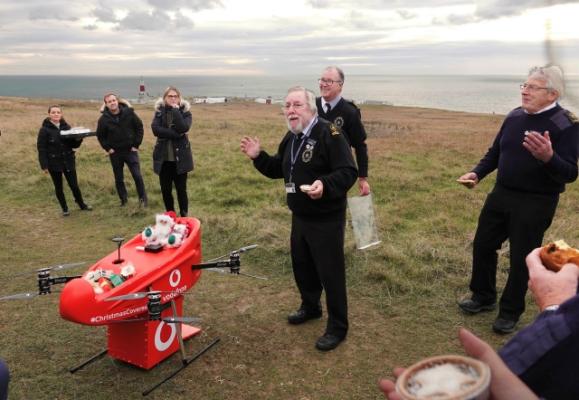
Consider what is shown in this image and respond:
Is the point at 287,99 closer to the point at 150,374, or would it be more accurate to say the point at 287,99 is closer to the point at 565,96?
the point at 150,374

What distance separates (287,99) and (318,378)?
2.35 m

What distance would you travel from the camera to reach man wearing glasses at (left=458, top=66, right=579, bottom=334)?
3984mm

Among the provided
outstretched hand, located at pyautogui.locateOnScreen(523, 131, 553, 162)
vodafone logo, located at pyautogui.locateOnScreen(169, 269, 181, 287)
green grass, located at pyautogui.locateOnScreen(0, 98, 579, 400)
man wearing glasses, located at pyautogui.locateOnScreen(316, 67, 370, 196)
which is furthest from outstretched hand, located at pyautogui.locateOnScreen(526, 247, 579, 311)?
man wearing glasses, located at pyautogui.locateOnScreen(316, 67, 370, 196)

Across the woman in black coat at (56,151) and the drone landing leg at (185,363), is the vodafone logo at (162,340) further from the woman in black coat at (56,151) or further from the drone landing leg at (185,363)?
the woman in black coat at (56,151)

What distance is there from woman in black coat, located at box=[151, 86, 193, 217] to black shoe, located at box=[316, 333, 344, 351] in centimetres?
440

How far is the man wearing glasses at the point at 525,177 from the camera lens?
3984 millimetres

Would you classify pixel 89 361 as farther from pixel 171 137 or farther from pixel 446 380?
pixel 171 137

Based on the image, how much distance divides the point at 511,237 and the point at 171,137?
17.3ft

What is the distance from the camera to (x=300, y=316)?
4867mm

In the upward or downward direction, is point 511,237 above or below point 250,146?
below

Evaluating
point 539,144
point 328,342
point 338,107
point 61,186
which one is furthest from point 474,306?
point 61,186

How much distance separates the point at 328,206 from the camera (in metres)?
4.15

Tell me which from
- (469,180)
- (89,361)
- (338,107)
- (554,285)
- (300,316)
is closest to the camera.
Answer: (554,285)

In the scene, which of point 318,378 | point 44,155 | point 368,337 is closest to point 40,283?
point 318,378
